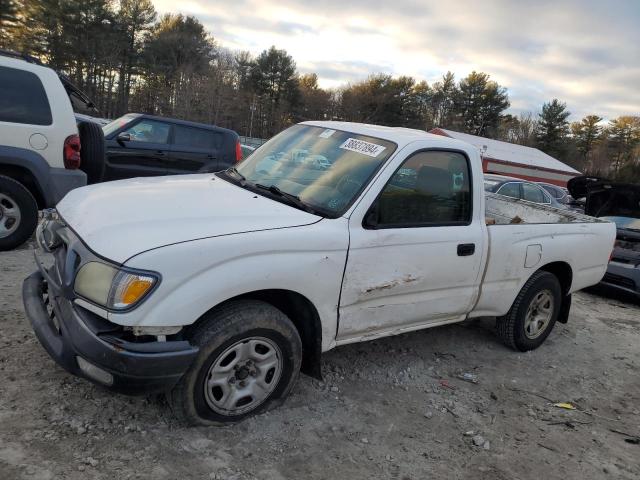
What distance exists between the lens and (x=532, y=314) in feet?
15.9

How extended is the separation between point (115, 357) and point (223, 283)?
2.07 ft

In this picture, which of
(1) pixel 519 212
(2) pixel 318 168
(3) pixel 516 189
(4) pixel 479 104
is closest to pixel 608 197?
(1) pixel 519 212

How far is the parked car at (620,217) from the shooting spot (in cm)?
716

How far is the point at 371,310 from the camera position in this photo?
11.1 feet

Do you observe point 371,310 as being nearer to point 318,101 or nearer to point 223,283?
point 223,283

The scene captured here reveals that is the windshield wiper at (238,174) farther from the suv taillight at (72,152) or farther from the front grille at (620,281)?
the front grille at (620,281)

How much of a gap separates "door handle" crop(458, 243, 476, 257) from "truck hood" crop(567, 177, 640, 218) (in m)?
5.37

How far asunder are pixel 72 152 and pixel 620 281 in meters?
7.51

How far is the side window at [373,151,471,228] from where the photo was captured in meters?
3.40

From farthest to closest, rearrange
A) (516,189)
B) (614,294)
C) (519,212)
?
(516,189) < (614,294) < (519,212)

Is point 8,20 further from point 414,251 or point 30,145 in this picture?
point 414,251

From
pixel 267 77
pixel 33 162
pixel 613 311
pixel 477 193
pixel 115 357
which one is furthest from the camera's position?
pixel 267 77

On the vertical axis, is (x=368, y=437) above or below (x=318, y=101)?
below

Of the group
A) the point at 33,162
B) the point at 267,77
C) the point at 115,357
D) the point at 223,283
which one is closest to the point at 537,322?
the point at 223,283
